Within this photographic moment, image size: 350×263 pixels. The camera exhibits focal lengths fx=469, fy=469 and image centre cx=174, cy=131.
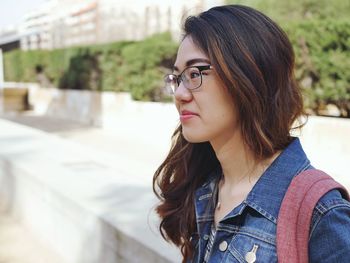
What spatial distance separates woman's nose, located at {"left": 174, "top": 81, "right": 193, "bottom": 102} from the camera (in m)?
1.28

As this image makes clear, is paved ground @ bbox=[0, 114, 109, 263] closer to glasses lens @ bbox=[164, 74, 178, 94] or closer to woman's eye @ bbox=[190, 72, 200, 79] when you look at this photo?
glasses lens @ bbox=[164, 74, 178, 94]

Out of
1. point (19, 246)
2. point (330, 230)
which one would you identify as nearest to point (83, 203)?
point (19, 246)

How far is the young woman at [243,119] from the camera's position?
1155 mm

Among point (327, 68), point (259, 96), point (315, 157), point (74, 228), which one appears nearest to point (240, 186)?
point (259, 96)

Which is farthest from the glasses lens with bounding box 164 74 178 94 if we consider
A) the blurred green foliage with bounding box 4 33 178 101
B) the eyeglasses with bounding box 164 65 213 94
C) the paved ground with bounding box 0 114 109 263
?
the blurred green foliage with bounding box 4 33 178 101

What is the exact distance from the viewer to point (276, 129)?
126 centimetres

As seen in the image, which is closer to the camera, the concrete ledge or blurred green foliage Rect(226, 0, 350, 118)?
the concrete ledge

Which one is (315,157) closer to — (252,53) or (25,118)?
(252,53)

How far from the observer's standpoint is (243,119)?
1.28m

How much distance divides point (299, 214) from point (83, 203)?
2.27 metres

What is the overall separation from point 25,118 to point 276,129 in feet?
48.3

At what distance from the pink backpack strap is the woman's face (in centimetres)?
28

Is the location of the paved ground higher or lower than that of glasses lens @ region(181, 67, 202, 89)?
lower

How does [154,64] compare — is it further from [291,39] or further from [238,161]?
[238,161]
